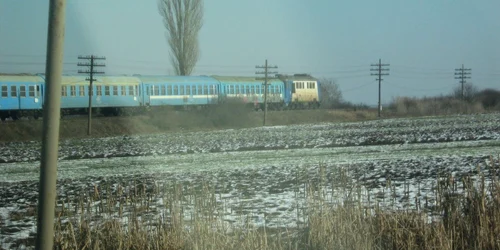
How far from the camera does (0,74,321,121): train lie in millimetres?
42375

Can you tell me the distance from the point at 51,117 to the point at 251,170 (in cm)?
1435

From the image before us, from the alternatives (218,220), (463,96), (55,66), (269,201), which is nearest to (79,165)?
(269,201)

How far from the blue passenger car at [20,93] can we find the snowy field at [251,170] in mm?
4724

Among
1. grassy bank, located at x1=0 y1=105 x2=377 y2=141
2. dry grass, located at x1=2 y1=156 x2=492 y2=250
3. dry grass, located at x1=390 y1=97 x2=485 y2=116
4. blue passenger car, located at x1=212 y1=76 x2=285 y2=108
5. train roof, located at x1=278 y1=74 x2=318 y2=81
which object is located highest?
train roof, located at x1=278 y1=74 x2=318 y2=81

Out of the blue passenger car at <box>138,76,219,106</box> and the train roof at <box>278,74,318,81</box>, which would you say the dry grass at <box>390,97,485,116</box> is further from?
the blue passenger car at <box>138,76,219,106</box>

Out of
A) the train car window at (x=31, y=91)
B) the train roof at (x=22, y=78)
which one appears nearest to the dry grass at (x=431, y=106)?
the train roof at (x=22, y=78)

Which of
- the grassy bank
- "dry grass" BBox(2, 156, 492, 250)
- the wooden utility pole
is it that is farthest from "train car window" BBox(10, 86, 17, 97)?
the wooden utility pole

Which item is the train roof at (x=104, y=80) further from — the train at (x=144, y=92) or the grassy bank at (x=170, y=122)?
the grassy bank at (x=170, y=122)

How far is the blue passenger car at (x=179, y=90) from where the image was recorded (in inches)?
1909

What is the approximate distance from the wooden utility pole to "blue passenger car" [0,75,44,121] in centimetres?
3823

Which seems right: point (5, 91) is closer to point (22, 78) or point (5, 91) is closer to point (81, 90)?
point (22, 78)

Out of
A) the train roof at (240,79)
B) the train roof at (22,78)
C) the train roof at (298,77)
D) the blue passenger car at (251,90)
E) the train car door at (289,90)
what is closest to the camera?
the train roof at (22,78)

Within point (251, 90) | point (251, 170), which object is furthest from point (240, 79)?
point (251, 170)

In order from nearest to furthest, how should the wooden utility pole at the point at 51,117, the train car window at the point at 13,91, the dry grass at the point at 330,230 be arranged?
1. the wooden utility pole at the point at 51,117
2. the dry grass at the point at 330,230
3. the train car window at the point at 13,91
